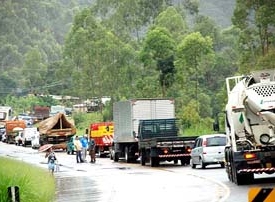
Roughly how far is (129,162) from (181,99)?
22.8 metres

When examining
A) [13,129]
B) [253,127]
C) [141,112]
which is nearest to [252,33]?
[141,112]

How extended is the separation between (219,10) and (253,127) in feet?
398

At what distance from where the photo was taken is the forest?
5306 cm

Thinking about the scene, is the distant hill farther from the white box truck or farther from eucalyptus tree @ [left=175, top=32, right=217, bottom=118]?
the white box truck

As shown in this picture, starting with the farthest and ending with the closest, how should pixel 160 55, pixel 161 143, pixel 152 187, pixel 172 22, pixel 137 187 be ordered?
pixel 172 22 → pixel 160 55 → pixel 161 143 → pixel 137 187 → pixel 152 187

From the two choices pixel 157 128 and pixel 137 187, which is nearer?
pixel 137 187

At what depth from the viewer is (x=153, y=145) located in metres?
37.3

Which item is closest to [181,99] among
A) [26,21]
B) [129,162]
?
[129,162]

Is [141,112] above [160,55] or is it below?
below

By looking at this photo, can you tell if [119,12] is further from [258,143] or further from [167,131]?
[258,143]

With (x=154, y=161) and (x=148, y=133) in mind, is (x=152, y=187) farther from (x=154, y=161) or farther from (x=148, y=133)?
(x=148, y=133)

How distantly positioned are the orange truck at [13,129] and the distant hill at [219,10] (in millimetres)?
58654

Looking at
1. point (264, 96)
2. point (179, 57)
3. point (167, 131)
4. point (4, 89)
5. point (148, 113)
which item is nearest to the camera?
point (264, 96)

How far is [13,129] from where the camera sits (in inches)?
3482
